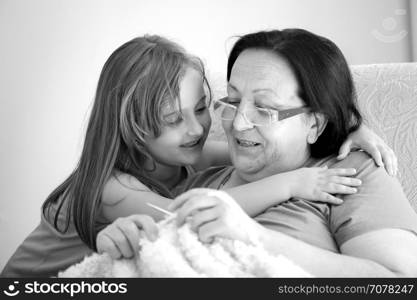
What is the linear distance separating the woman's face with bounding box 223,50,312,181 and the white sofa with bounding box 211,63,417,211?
386mm

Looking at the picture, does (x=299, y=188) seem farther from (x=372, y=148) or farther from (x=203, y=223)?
(x=203, y=223)

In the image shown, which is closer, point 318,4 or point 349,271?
→ point 349,271

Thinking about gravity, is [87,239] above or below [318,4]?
below

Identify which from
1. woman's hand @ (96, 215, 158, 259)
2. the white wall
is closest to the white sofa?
woman's hand @ (96, 215, 158, 259)

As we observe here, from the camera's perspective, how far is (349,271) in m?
1.15

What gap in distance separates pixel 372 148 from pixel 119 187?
0.72 m

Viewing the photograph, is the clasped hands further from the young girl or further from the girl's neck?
the girl's neck

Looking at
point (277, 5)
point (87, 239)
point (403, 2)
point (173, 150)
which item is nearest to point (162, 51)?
point (173, 150)

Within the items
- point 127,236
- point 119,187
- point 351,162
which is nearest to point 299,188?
point 351,162

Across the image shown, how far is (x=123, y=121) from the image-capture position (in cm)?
176

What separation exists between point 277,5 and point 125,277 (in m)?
2.38

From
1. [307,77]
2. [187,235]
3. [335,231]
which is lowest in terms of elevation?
[335,231]

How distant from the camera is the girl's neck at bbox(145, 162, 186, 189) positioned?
1906 mm

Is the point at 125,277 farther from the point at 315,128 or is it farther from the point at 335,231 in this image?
the point at 315,128
